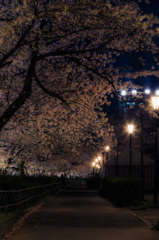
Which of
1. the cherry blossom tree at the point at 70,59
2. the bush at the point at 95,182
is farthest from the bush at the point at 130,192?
the bush at the point at 95,182

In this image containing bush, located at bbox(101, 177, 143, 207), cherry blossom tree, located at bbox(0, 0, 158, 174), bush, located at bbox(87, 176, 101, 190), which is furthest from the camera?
bush, located at bbox(87, 176, 101, 190)

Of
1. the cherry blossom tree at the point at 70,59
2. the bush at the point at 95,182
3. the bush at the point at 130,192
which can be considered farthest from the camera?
the bush at the point at 95,182

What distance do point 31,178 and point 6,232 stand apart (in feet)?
67.9

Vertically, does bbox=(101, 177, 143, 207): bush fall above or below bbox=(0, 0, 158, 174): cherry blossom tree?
below

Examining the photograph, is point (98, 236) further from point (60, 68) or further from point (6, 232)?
point (60, 68)

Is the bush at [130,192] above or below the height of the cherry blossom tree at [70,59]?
below

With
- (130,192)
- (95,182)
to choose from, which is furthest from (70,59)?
(95,182)

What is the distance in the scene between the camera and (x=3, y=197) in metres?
16.2

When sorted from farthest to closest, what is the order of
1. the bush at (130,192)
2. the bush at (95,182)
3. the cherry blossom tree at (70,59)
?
the bush at (95,182) → the bush at (130,192) → the cherry blossom tree at (70,59)

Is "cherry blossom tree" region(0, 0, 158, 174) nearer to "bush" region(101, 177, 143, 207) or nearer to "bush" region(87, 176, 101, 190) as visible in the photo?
"bush" region(101, 177, 143, 207)

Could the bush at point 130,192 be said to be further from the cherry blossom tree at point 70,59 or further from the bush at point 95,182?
the bush at point 95,182

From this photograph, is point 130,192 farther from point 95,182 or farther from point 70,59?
point 95,182

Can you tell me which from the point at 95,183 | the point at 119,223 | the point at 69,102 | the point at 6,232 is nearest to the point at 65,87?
the point at 69,102

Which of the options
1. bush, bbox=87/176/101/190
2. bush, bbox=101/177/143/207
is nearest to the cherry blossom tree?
bush, bbox=101/177/143/207
